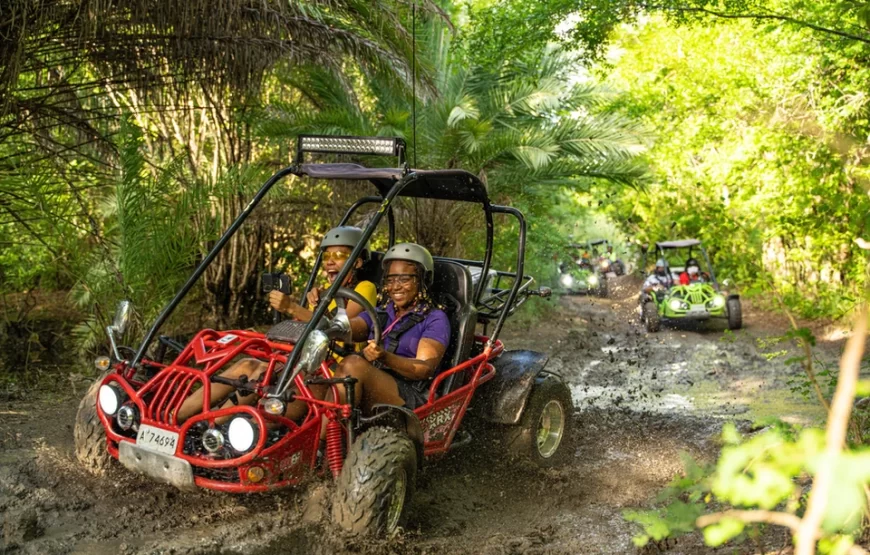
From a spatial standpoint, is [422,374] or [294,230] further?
[294,230]

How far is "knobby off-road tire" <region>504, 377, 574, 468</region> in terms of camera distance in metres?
5.93

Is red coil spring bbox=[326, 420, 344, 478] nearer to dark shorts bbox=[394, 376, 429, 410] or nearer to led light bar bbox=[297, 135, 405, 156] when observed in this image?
dark shorts bbox=[394, 376, 429, 410]

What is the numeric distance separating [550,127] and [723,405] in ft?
18.6

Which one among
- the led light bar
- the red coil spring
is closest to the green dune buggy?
the led light bar

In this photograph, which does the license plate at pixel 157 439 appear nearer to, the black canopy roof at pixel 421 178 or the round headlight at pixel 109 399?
the round headlight at pixel 109 399

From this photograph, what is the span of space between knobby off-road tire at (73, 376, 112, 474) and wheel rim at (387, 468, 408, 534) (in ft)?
5.53

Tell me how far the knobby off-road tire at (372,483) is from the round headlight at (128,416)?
45.8 inches

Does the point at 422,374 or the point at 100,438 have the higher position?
the point at 422,374

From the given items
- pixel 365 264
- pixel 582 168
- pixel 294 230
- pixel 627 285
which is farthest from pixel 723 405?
pixel 627 285

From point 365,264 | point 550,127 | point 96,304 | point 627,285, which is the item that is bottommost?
point 627,285

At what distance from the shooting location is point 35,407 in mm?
8125

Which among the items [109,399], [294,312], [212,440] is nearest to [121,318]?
[109,399]

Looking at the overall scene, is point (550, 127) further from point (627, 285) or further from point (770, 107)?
point (627, 285)

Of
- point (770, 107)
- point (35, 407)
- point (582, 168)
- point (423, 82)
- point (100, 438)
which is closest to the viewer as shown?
point (100, 438)
